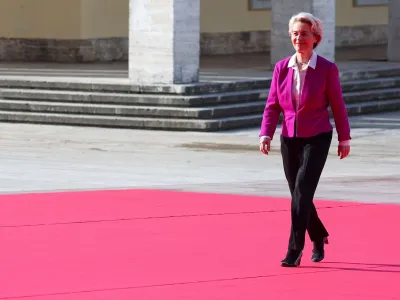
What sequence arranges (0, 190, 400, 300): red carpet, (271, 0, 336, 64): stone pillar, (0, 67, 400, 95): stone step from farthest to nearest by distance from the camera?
(271, 0, 336, 64): stone pillar, (0, 67, 400, 95): stone step, (0, 190, 400, 300): red carpet

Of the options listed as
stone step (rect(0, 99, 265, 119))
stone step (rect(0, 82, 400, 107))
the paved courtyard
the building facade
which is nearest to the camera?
the paved courtyard

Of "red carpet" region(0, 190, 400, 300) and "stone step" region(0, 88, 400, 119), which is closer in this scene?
"red carpet" region(0, 190, 400, 300)

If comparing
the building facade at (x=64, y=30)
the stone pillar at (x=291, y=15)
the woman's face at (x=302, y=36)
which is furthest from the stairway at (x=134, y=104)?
the woman's face at (x=302, y=36)

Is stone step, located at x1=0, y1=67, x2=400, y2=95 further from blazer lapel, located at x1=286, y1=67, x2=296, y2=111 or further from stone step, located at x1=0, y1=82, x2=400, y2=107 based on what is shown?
blazer lapel, located at x1=286, y1=67, x2=296, y2=111

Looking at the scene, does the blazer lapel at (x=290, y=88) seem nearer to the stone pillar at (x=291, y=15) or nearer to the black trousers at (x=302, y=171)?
the black trousers at (x=302, y=171)

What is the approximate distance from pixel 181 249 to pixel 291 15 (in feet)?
47.0

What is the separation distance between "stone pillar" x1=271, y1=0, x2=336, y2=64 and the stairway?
5.56ft

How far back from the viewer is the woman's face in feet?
28.7

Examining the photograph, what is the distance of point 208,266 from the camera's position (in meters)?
8.88

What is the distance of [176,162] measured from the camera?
621 inches

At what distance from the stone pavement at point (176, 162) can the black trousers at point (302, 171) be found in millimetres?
3482

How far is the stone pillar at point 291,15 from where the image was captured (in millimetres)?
22797

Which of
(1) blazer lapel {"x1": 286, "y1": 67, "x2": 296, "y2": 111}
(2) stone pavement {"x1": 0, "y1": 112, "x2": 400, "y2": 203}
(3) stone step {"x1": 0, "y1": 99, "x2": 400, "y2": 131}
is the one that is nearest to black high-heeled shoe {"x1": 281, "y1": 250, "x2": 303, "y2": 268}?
(1) blazer lapel {"x1": 286, "y1": 67, "x2": 296, "y2": 111}

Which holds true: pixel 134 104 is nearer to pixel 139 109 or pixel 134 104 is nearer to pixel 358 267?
pixel 139 109
